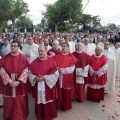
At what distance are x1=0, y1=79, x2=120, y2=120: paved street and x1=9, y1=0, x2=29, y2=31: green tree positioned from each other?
2062 centimetres

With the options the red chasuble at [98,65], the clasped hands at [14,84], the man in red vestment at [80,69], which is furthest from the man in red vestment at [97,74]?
the clasped hands at [14,84]

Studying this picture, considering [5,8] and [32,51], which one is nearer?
[32,51]

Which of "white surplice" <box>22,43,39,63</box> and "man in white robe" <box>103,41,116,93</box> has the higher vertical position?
"white surplice" <box>22,43,39,63</box>

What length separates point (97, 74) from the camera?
244 inches

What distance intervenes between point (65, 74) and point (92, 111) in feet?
4.53

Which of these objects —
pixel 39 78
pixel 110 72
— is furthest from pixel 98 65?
pixel 39 78

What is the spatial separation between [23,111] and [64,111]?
4.33 ft

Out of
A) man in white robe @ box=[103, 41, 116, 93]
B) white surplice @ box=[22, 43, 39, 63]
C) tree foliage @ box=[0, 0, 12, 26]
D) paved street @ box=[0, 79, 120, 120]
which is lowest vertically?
paved street @ box=[0, 79, 120, 120]

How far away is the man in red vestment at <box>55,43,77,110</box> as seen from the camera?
18.1 feet

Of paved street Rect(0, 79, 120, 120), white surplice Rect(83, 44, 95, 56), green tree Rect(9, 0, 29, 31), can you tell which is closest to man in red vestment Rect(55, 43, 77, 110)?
paved street Rect(0, 79, 120, 120)

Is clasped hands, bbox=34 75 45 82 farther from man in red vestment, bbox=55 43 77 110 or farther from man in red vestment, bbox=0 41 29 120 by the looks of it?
man in red vestment, bbox=55 43 77 110

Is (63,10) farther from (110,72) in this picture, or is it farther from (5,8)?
(110,72)

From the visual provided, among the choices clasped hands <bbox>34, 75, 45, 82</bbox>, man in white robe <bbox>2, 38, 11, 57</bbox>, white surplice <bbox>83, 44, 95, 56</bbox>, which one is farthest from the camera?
white surplice <bbox>83, 44, 95, 56</bbox>

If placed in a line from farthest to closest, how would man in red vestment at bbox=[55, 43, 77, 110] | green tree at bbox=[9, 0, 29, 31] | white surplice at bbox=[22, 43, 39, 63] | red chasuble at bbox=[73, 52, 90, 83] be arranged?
1. green tree at bbox=[9, 0, 29, 31]
2. white surplice at bbox=[22, 43, 39, 63]
3. red chasuble at bbox=[73, 52, 90, 83]
4. man in red vestment at bbox=[55, 43, 77, 110]
